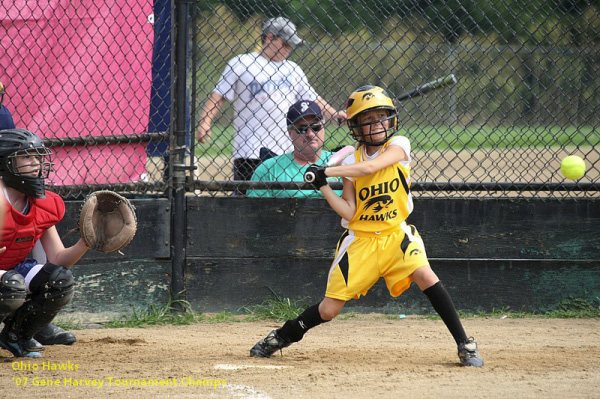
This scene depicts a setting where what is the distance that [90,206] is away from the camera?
404cm

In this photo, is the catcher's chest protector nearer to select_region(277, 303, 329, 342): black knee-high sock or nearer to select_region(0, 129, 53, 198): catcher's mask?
select_region(0, 129, 53, 198): catcher's mask

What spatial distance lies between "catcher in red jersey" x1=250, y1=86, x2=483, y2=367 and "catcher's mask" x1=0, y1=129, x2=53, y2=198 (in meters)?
1.37

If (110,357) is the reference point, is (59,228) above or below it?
above

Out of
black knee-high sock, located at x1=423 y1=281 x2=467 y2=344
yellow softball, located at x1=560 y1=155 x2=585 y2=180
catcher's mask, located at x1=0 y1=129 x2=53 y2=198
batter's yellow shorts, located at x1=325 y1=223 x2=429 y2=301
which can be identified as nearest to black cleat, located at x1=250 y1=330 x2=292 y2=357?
batter's yellow shorts, located at x1=325 y1=223 x2=429 y2=301

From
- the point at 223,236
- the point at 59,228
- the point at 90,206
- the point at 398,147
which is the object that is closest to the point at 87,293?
the point at 59,228

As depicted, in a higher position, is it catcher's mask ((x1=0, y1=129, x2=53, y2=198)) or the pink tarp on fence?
the pink tarp on fence

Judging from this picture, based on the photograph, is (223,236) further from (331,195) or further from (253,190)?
(331,195)

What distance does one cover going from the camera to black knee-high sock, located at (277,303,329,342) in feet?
13.3

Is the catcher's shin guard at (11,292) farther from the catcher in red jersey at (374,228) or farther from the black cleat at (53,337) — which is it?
the catcher in red jersey at (374,228)

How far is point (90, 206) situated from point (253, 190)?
1600 millimetres

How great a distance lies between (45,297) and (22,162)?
710 millimetres

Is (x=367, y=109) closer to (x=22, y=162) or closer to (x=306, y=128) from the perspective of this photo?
(x=306, y=128)

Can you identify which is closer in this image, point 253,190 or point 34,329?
point 34,329

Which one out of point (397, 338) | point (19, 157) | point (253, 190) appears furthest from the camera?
point (253, 190)
